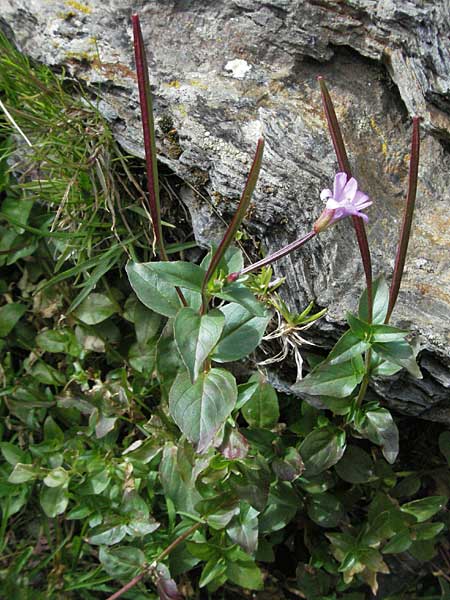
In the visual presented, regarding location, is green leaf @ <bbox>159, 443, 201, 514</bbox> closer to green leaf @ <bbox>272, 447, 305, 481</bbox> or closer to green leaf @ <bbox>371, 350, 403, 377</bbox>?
green leaf @ <bbox>272, 447, 305, 481</bbox>

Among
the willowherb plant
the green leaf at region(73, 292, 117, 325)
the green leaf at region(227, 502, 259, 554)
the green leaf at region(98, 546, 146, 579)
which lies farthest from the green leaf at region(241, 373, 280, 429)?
the green leaf at region(73, 292, 117, 325)

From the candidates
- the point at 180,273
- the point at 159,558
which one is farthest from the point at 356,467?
the point at 180,273

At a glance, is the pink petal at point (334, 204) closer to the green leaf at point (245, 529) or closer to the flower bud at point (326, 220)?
the flower bud at point (326, 220)

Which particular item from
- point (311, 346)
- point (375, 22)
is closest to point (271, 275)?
point (311, 346)

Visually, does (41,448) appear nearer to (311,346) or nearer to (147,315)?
(147,315)

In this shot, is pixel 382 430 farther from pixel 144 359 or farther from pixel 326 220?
pixel 144 359

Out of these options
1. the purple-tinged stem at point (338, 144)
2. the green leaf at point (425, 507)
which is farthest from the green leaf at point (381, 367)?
the green leaf at point (425, 507)

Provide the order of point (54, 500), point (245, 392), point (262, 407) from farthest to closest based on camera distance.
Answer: point (54, 500)
point (262, 407)
point (245, 392)
